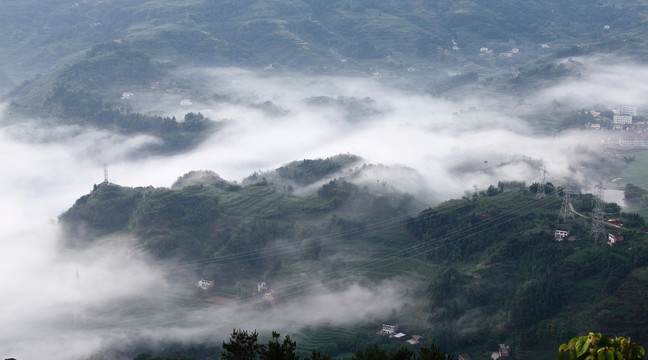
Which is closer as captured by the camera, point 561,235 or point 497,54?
point 561,235

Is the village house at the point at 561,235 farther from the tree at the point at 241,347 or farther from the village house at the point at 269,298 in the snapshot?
the tree at the point at 241,347

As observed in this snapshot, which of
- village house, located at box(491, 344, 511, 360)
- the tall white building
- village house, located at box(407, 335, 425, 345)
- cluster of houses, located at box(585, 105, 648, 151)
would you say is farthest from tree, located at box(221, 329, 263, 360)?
the tall white building

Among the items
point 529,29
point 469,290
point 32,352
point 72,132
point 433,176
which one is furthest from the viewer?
point 529,29

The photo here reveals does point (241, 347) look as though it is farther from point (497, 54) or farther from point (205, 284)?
point (497, 54)

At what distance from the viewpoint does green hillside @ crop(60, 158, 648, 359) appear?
40.6 m

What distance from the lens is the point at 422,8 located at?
14212 cm

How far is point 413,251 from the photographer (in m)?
51.3

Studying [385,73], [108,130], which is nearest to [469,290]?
[108,130]

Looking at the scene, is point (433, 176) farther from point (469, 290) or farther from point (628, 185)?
point (469, 290)

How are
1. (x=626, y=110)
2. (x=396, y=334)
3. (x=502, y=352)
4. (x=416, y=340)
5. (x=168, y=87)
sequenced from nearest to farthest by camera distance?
(x=502, y=352) → (x=416, y=340) → (x=396, y=334) → (x=626, y=110) → (x=168, y=87)

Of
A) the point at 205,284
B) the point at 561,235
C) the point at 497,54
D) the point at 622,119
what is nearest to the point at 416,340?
the point at 561,235

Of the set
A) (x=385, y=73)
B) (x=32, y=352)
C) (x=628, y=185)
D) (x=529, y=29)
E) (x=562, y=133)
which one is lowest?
(x=32, y=352)

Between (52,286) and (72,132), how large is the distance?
125 feet

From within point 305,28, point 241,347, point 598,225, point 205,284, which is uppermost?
point 305,28
